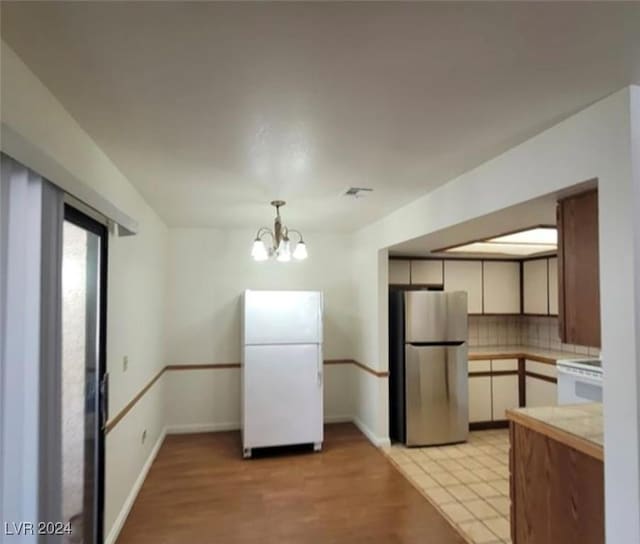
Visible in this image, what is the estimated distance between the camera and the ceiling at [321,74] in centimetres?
114

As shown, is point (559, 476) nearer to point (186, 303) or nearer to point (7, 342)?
point (7, 342)

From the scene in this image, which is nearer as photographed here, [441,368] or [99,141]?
[99,141]

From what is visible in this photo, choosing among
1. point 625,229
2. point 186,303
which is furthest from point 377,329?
point 625,229

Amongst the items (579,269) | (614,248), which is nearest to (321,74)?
(614,248)

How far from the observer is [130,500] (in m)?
2.99

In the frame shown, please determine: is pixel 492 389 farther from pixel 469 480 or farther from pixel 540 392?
pixel 469 480

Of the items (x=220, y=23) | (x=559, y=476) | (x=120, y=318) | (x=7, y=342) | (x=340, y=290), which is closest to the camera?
(x=220, y=23)

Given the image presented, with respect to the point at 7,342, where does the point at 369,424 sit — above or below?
below

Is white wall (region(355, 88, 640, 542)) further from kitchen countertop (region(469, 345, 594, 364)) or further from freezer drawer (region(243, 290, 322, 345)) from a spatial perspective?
kitchen countertop (region(469, 345, 594, 364))

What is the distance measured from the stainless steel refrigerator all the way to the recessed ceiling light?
1.76 feet

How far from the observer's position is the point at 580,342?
1.95 m

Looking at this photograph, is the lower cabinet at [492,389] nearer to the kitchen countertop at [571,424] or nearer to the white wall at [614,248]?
the kitchen countertop at [571,424]

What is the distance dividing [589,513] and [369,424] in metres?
2.83

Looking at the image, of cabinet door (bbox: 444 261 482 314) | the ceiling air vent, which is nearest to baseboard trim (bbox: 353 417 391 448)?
cabinet door (bbox: 444 261 482 314)
